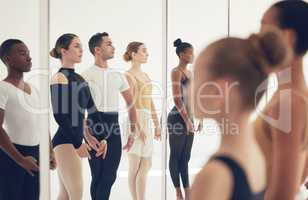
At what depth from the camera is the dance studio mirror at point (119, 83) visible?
5.71 ft

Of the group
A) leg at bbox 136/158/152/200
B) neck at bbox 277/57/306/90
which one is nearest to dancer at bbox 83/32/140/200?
leg at bbox 136/158/152/200

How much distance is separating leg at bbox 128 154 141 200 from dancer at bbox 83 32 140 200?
0.06 metres

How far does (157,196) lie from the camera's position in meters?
1.81

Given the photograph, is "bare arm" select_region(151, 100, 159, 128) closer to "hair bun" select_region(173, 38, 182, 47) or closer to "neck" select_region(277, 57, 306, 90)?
"hair bun" select_region(173, 38, 182, 47)

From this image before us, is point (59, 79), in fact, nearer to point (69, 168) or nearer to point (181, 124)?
point (69, 168)

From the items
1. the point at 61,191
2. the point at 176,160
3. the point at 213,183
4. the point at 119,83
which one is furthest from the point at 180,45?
the point at 61,191

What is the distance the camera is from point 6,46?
1.69 metres

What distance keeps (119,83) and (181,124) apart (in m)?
0.36

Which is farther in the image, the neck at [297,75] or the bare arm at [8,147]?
the neck at [297,75]

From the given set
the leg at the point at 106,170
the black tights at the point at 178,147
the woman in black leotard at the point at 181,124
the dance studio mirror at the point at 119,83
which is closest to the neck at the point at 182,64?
the woman in black leotard at the point at 181,124

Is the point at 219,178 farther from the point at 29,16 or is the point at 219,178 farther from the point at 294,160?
the point at 29,16

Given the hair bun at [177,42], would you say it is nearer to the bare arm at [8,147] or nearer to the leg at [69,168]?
the leg at [69,168]

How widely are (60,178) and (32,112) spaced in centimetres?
34

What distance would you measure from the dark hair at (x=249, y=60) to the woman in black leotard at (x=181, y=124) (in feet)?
0.40
